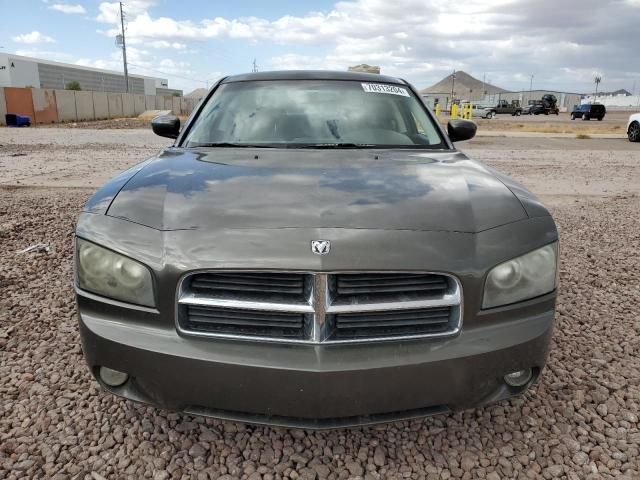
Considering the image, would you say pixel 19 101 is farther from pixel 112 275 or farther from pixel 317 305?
pixel 317 305

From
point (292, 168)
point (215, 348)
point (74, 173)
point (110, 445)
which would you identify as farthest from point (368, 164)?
point (74, 173)

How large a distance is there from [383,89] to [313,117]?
646 mm

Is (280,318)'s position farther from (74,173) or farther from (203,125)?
(74,173)

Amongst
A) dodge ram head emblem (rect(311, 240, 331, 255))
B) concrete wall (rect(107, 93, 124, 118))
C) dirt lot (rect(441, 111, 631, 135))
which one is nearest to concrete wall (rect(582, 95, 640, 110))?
dirt lot (rect(441, 111, 631, 135))

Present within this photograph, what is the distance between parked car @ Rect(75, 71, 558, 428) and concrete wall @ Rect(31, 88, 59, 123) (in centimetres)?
3693

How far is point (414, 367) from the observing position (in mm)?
1646

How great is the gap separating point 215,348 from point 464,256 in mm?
899

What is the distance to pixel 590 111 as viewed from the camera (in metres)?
46.6

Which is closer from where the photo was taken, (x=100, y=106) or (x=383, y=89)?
(x=383, y=89)

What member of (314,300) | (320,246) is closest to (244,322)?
(314,300)

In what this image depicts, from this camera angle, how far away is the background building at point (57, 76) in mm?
86312

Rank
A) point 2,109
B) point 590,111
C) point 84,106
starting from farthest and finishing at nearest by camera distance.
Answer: point 590,111
point 84,106
point 2,109

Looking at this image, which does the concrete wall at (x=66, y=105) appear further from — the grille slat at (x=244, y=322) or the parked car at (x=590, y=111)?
the parked car at (x=590, y=111)

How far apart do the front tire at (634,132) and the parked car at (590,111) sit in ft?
103
